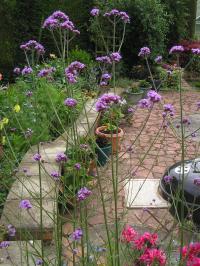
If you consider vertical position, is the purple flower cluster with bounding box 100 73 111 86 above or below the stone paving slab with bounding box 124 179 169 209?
above

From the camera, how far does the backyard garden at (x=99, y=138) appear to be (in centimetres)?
223

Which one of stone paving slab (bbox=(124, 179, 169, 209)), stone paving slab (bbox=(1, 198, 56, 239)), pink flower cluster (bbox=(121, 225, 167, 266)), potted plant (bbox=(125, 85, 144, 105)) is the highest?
pink flower cluster (bbox=(121, 225, 167, 266))

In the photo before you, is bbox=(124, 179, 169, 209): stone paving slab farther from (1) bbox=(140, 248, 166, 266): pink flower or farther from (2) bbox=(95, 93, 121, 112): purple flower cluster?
(2) bbox=(95, 93, 121, 112): purple flower cluster

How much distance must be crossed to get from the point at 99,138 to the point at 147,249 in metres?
4.35

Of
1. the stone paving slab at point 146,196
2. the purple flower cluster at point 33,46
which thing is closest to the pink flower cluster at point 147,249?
the purple flower cluster at point 33,46

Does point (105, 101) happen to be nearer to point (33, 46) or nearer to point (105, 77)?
point (105, 77)

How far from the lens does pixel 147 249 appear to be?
6.58ft

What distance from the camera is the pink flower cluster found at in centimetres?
190

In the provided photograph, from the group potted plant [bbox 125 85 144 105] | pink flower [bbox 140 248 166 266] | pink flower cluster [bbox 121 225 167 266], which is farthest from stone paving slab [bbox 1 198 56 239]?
potted plant [bbox 125 85 144 105]

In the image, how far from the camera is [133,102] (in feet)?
30.1

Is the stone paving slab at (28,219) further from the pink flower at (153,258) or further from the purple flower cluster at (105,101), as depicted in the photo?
the purple flower cluster at (105,101)

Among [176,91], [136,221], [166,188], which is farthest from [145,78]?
[166,188]

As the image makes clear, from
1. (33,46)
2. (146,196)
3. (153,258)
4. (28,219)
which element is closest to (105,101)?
(153,258)

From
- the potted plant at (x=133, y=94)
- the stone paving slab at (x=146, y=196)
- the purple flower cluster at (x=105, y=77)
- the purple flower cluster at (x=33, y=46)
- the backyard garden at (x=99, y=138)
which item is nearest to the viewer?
the backyard garden at (x=99, y=138)
